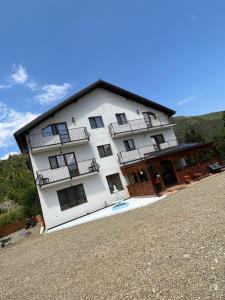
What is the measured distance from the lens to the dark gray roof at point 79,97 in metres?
20.3

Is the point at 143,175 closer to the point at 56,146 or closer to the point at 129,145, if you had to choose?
the point at 129,145

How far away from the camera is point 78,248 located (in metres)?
10.2

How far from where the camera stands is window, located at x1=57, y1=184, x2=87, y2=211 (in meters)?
20.0

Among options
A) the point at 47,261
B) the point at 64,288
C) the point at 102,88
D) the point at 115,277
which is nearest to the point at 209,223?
the point at 115,277

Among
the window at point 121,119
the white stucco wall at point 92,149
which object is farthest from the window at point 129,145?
the window at point 121,119

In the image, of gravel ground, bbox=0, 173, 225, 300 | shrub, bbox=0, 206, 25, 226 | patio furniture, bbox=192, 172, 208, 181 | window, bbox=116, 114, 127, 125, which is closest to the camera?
gravel ground, bbox=0, 173, 225, 300

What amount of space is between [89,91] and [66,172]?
882 cm

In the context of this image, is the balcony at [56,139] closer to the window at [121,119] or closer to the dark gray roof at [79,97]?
the dark gray roof at [79,97]

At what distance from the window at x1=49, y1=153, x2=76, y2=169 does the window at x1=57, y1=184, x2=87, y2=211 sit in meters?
2.05

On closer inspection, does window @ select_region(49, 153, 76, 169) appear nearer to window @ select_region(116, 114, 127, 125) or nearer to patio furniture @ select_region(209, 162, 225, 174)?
window @ select_region(116, 114, 127, 125)

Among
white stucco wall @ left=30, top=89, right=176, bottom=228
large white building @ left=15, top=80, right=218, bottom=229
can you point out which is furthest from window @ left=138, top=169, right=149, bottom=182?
white stucco wall @ left=30, top=89, right=176, bottom=228

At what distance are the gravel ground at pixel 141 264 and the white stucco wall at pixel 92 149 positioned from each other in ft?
28.4

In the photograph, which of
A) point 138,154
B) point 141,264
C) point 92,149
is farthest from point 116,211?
point 141,264

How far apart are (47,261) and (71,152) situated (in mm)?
12438
